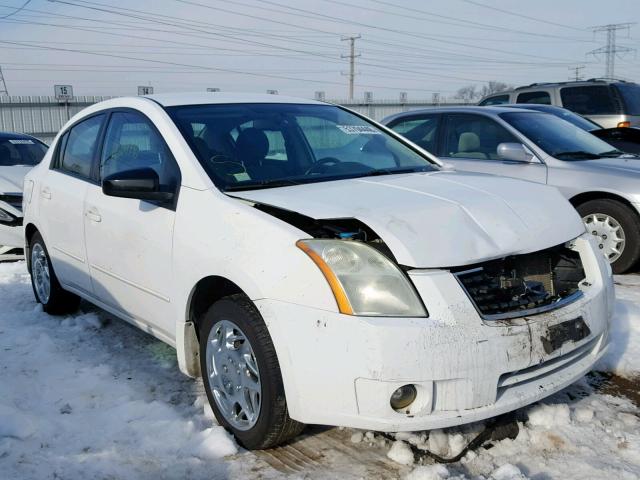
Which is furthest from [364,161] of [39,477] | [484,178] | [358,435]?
[39,477]

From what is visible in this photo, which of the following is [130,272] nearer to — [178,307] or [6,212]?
[178,307]

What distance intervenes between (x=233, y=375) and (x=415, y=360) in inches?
37.4

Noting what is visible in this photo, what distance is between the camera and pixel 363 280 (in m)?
2.56

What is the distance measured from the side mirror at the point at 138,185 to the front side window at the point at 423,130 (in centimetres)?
434

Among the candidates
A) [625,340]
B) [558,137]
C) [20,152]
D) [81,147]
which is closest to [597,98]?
[558,137]

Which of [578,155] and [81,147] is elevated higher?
[81,147]

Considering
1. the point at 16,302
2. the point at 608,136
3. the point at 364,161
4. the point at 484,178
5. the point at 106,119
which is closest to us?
the point at 484,178

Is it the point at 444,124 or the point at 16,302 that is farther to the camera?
the point at 444,124

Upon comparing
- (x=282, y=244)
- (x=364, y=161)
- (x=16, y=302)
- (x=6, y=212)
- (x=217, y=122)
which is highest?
(x=217, y=122)

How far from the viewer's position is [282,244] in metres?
2.66

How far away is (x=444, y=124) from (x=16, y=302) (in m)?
4.60

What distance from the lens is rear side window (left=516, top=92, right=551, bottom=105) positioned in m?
12.0

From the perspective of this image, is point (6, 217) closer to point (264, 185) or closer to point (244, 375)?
point (264, 185)

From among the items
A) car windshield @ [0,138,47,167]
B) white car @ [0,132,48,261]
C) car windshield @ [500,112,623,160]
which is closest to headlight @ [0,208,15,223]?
white car @ [0,132,48,261]
